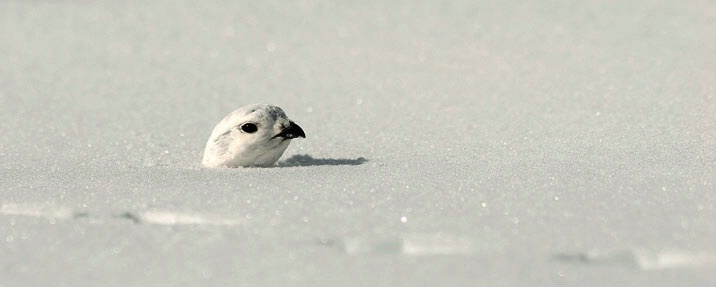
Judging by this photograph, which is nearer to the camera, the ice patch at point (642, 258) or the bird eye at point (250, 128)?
the ice patch at point (642, 258)

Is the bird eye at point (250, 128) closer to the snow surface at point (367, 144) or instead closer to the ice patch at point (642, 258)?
the snow surface at point (367, 144)

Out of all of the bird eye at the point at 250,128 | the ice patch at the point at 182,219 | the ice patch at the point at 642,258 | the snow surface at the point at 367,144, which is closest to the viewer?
the ice patch at the point at 642,258

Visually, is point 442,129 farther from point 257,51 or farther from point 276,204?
point 257,51

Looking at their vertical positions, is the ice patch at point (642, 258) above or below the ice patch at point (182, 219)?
above

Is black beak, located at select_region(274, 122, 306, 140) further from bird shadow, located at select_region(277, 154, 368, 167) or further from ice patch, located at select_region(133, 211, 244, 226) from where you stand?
ice patch, located at select_region(133, 211, 244, 226)

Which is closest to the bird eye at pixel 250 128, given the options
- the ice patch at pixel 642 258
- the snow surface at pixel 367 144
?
the snow surface at pixel 367 144

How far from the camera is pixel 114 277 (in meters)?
3.59

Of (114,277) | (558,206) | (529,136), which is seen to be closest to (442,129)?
(529,136)

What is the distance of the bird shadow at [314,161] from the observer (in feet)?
17.3

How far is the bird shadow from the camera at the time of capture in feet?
17.3

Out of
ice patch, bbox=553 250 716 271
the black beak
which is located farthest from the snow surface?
the black beak

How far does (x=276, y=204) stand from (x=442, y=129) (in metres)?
1.96

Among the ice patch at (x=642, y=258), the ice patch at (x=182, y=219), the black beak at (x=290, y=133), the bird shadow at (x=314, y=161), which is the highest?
the ice patch at (x=642, y=258)

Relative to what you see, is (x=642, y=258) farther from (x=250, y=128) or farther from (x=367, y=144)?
(x=367, y=144)
